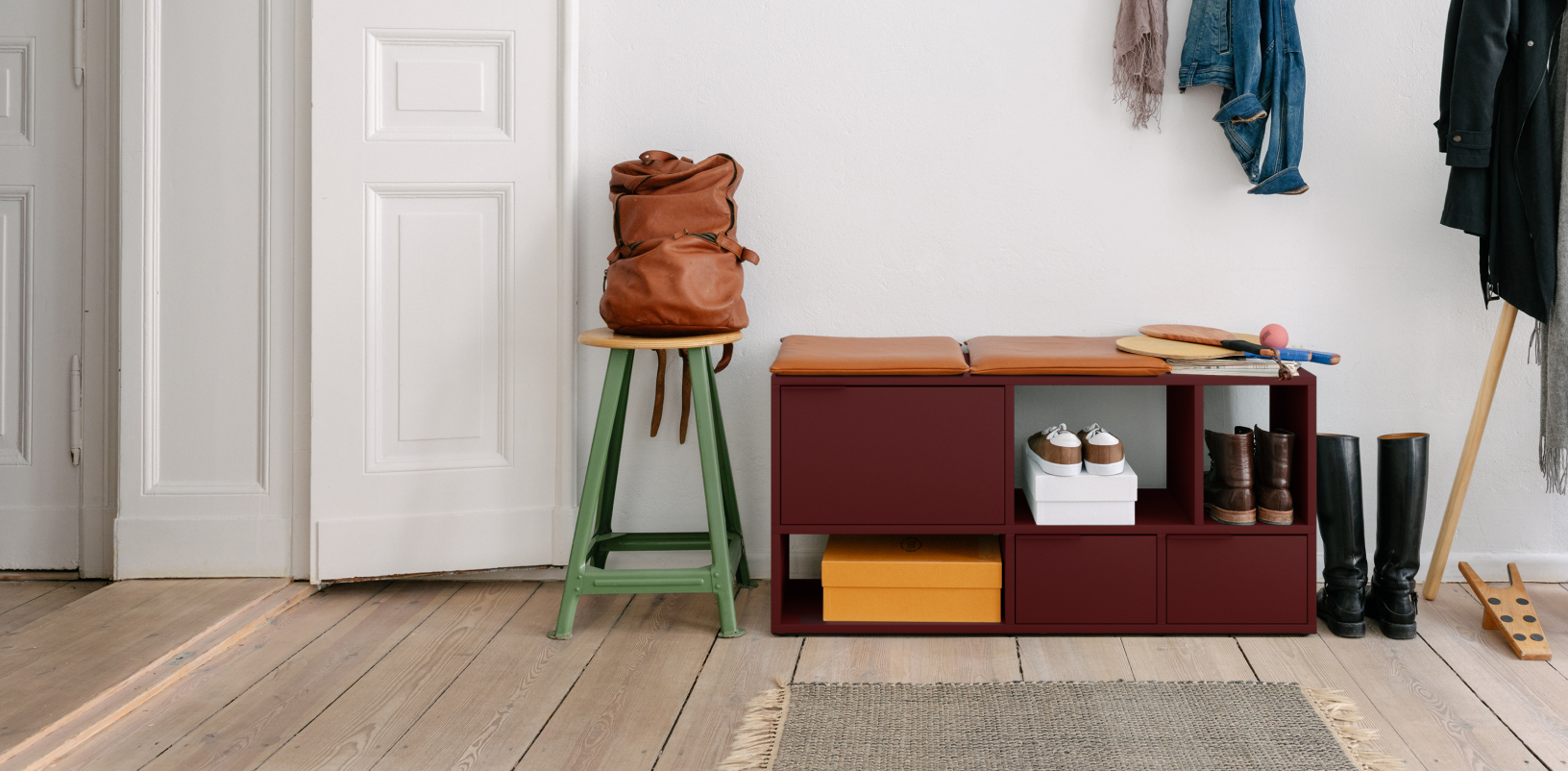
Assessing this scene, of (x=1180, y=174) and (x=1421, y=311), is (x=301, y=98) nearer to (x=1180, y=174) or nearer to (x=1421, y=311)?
(x=1180, y=174)

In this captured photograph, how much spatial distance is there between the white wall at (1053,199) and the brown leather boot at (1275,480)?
1.13 feet

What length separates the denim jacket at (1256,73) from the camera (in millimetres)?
2189

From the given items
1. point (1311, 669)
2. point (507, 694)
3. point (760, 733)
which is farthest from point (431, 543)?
point (1311, 669)

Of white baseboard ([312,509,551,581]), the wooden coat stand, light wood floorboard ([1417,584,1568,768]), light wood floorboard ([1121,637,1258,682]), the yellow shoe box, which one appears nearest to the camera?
light wood floorboard ([1417,584,1568,768])

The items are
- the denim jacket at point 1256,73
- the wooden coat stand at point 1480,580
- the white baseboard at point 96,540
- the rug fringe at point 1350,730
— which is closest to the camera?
the rug fringe at point 1350,730

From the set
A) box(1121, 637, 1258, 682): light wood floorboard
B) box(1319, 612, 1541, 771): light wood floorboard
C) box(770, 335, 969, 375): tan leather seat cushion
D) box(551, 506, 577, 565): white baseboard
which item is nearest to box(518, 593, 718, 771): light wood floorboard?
box(551, 506, 577, 565): white baseboard

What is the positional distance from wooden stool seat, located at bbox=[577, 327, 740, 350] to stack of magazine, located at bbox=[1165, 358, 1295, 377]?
917 millimetres

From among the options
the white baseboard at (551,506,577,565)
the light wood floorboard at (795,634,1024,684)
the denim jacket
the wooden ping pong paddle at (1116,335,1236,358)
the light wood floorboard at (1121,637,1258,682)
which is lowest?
the light wood floorboard at (795,634,1024,684)

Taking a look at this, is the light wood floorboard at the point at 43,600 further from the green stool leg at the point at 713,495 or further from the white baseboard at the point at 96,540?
the green stool leg at the point at 713,495

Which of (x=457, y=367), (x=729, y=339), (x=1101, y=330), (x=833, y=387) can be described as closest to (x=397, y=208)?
(x=457, y=367)

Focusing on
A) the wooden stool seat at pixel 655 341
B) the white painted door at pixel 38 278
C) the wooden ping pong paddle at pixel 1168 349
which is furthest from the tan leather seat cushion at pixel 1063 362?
the white painted door at pixel 38 278

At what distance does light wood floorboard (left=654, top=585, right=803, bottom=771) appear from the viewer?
1.57 metres

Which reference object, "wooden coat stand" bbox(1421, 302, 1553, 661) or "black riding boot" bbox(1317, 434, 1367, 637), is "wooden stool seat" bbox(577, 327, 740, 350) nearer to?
"black riding boot" bbox(1317, 434, 1367, 637)

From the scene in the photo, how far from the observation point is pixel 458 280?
2311mm
